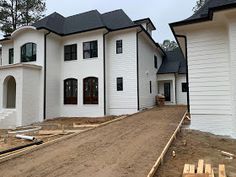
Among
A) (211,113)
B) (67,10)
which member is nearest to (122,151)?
(211,113)

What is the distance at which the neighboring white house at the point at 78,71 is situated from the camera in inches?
580

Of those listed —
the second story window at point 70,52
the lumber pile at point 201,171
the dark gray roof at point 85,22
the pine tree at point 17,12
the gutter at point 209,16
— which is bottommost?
the lumber pile at point 201,171

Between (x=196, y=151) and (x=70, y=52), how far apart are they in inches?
528

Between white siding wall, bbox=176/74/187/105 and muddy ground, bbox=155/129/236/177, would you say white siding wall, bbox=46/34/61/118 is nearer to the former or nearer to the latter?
muddy ground, bbox=155/129/236/177

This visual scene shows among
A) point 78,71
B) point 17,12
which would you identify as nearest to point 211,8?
point 78,71

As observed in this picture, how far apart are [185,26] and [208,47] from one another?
1270mm

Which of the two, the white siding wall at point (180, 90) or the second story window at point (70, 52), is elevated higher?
the second story window at point (70, 52)

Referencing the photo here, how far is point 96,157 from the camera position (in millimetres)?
5383

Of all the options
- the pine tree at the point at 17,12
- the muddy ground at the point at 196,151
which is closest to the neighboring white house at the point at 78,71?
the muddy ground at the point at 196,151

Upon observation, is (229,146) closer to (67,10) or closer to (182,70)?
(182,70)

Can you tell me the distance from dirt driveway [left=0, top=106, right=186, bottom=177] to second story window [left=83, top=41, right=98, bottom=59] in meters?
8.82

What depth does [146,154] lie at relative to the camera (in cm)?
545

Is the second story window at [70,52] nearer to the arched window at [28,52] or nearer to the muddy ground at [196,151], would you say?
the arched window at [28,52]

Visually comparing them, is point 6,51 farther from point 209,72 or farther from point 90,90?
point 209,72
